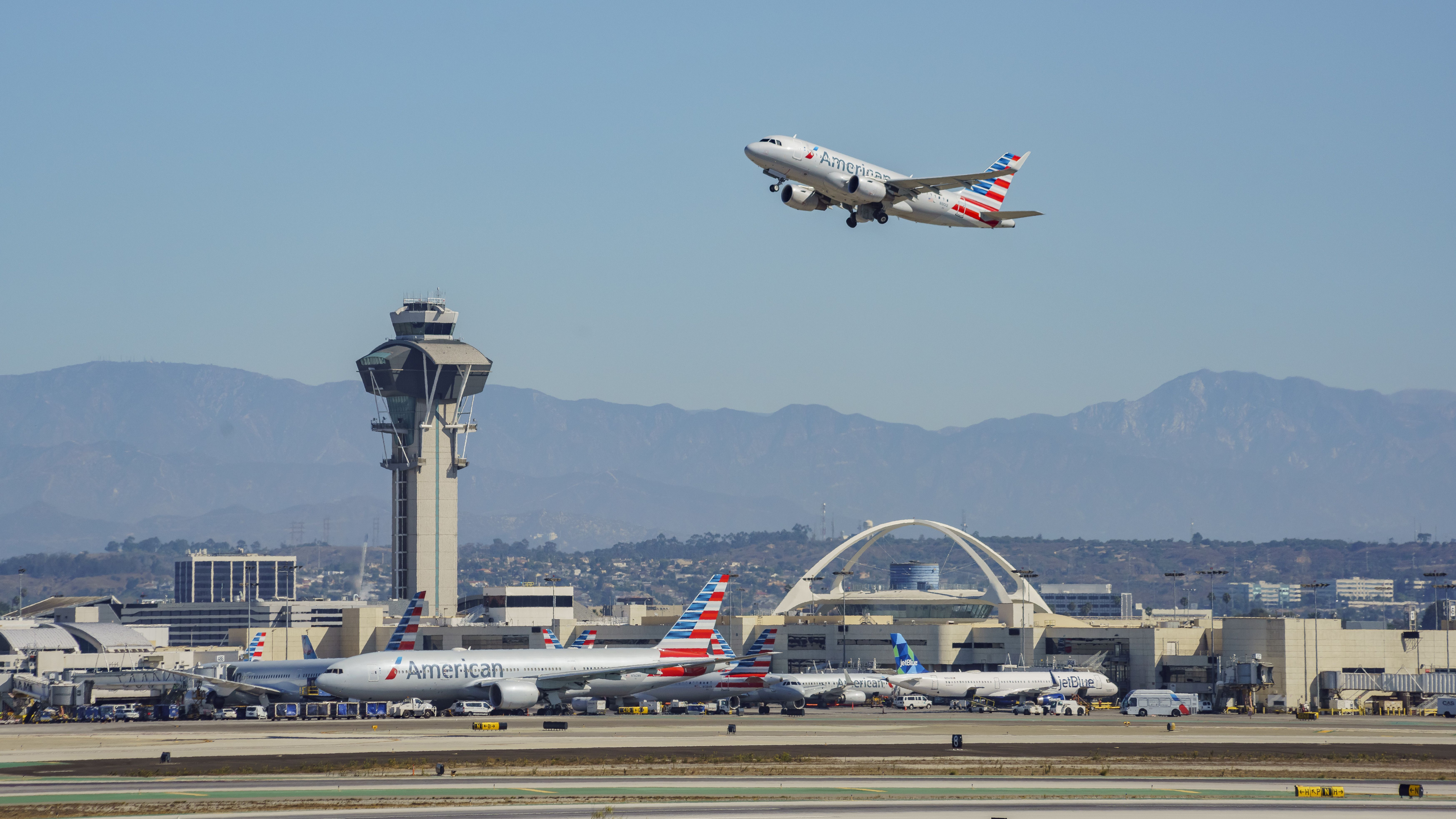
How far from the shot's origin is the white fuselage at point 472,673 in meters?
109

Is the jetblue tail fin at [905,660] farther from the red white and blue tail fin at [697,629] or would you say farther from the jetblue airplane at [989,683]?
the red white and blue tail fin at [697,629]

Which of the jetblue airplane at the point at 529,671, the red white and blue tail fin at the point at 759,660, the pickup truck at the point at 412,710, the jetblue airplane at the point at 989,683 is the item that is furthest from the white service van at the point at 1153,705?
the pickup truck at the point at 412,710

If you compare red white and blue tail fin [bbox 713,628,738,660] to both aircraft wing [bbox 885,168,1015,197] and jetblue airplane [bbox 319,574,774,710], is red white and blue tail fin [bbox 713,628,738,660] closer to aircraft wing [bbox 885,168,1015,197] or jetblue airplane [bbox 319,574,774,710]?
jetblue airplane [bbox 319,574,774,710]

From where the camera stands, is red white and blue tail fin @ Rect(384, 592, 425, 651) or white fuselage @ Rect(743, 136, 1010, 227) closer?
white fuselage @ Rect(743, 136, 1010, 227)

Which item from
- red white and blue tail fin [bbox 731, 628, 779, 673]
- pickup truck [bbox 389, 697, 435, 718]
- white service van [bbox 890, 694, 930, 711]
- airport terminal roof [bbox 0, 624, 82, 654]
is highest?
red white and blue tail fin [bbox 731, 628, 779, 673]

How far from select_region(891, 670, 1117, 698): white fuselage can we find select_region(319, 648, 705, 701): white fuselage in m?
32.3

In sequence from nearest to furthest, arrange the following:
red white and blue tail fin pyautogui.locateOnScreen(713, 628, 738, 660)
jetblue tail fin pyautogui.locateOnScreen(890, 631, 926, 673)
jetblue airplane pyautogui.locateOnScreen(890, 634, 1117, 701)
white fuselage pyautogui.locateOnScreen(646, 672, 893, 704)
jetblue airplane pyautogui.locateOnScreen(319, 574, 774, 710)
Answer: jetblue airplane pyautogui.locateOnScreen(319, 574, 774, 710) < red white and blue tail fin pyautogui.locateOnScreen(713, 628, 738, 660) < white fuselage pyautogui.locateOnScreen(646, 672, 893, 704) < jetblue airplane pyautogui.locateOnScreen(890, 634, 1117, 701) < jetblue tail fin pyautogui.locateOnScreen(890, 631, 926, 673)

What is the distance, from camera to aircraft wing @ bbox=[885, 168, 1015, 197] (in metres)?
76.0

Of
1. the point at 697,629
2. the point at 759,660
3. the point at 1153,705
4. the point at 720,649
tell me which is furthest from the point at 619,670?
the point at 1153,705

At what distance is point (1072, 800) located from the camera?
186 ft

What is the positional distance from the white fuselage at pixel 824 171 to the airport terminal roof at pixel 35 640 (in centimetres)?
13174

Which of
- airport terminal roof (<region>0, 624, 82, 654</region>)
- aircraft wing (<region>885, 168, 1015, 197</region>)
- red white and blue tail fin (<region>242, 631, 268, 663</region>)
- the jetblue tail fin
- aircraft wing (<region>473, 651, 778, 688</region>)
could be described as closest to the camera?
aircraft wing (<region>885, 168, 1015, 197</region>)

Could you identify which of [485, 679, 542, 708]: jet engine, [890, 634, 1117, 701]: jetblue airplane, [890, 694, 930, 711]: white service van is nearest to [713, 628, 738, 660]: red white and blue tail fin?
[485, 679, 542, 708]: jet engine

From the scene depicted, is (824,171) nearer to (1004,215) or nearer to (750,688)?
(1004,215)
